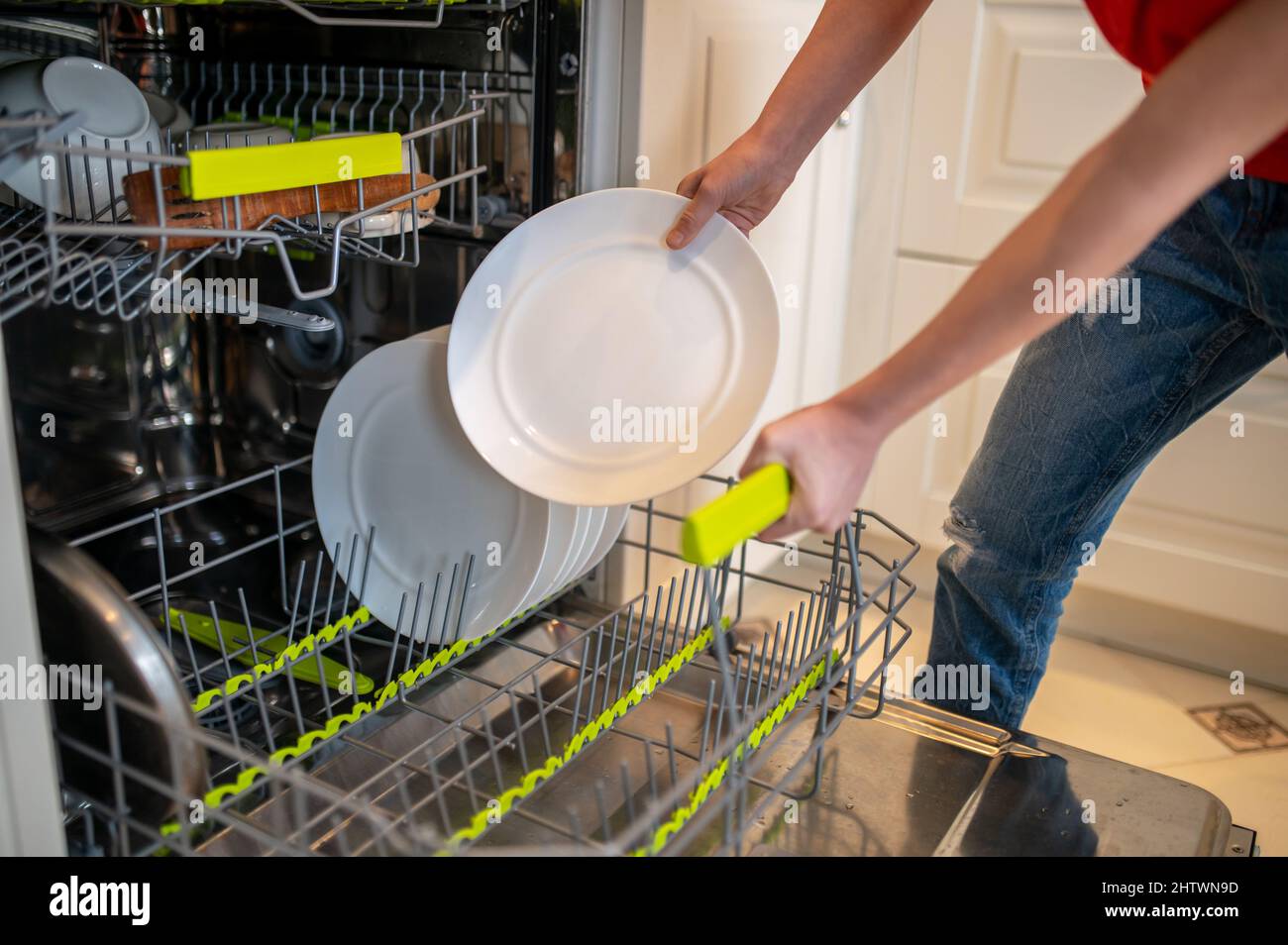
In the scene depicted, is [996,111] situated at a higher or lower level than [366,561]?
higher


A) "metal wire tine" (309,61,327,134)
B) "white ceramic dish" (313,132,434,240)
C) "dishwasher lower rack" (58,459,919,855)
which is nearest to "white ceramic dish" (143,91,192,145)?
"metal wire tine" (309,61,327,134)

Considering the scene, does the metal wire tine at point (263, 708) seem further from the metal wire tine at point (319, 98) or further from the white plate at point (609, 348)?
the metal wire tine at point (319, 98)

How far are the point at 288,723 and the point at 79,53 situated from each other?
690 mm

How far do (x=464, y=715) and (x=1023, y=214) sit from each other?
3.37 feet

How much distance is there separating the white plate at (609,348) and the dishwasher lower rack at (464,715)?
0.09 m

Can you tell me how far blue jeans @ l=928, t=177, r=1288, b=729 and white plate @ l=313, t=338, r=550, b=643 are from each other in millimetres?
437

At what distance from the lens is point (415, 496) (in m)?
1.05

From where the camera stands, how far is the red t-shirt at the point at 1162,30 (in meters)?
0.73

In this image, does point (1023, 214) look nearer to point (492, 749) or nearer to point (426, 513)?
point (426, 513)

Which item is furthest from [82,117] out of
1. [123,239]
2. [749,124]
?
[749,124]

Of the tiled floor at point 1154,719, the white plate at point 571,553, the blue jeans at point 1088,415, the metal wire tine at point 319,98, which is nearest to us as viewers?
the blue jeans at point 1088,415

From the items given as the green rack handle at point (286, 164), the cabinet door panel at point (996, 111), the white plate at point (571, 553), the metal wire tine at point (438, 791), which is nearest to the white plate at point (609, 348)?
the white plate at point (571, 553)

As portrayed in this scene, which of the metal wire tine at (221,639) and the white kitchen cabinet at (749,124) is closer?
the metal wire tine at (221,639)

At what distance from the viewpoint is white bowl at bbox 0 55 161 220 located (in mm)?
890
